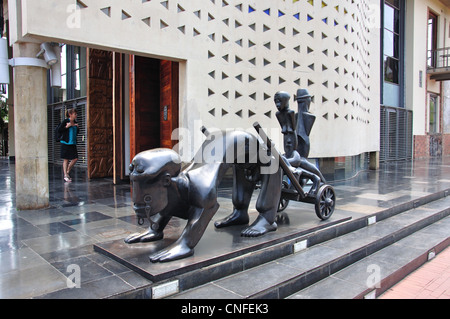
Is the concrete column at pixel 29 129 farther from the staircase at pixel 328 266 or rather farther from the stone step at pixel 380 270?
the stone step at pixel 380 270

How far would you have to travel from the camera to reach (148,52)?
5.73m

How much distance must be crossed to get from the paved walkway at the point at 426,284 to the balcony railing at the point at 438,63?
16.8 m

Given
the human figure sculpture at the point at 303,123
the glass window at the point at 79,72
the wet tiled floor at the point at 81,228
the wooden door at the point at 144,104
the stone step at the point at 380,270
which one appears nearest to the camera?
the wet tiled floor at the point at 81,228

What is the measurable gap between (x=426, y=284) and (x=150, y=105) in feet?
22.3

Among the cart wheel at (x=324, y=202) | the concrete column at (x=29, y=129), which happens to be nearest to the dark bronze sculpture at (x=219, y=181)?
the cart wheel at (x=324, y=202)

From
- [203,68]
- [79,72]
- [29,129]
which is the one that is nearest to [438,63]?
[203,68]

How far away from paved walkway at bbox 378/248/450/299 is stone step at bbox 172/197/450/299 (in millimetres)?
482

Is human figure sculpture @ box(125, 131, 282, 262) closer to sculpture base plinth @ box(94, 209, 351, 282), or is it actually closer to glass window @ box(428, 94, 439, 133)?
sculpture base plinth @ box(94, 209, 351, 282)

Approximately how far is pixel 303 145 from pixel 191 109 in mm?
2417

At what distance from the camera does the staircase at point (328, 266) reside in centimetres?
284

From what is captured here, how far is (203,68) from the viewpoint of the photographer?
254 inches

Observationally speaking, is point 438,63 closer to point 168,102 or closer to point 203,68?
point 168,102

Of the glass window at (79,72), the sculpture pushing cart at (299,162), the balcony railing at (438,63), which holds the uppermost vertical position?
the balcony railing at (438,63)
